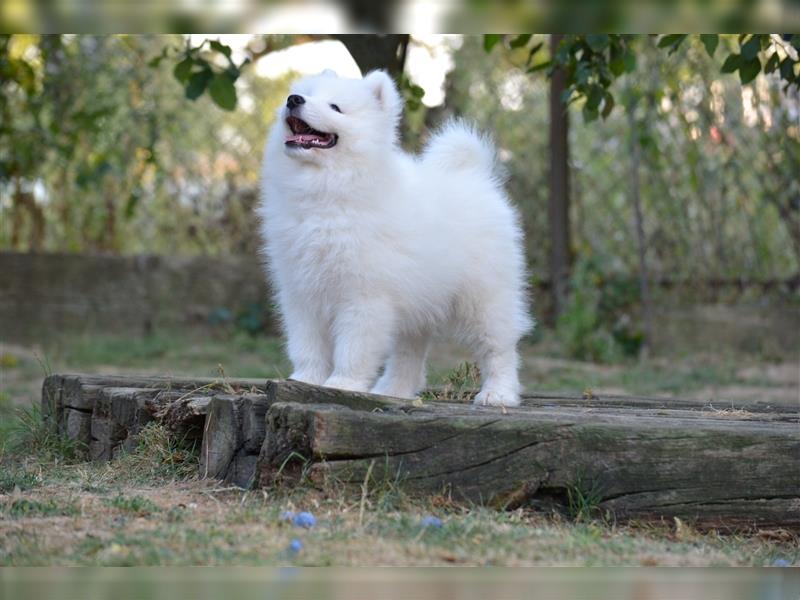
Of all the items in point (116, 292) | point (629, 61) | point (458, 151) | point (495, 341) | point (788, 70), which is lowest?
point (495, 341)

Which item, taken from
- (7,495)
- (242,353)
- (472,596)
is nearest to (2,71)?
(242,353)

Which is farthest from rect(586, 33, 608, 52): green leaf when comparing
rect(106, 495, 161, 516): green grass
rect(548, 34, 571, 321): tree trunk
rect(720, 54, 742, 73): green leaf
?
rect(548, 34, 571, 321): tree trunk

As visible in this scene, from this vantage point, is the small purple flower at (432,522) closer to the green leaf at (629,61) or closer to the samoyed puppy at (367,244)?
the samoyed puppy at (367,244)

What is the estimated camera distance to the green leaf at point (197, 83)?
5.02m

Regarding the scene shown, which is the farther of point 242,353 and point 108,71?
point 108,71

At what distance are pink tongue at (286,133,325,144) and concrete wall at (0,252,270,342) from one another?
563cm

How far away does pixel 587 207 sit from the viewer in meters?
9.52

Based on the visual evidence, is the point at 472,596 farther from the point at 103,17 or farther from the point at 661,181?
the point at 661,181

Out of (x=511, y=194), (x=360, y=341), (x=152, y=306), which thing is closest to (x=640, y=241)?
(x=511, y=194)

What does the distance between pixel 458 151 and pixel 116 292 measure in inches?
218

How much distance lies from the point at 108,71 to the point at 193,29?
29.9ft

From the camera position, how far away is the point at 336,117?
380 cm

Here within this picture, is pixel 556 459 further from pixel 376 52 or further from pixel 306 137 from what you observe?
pixel 376 52

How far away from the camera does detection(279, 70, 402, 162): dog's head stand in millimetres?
3785
